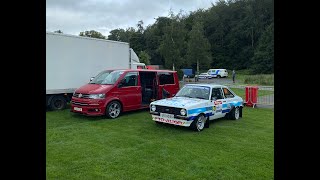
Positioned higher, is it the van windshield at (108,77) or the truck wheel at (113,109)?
the van windshield at (108,77)

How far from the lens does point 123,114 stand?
1209 cm

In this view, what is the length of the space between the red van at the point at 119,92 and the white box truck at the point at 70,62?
4.38 feet

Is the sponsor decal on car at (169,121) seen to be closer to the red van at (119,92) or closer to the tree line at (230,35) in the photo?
the red van at (119,92)

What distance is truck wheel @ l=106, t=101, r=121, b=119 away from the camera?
10938 millimetres

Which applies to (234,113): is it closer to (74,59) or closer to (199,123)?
(199,123)

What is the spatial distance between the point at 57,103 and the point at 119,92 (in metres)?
3.41

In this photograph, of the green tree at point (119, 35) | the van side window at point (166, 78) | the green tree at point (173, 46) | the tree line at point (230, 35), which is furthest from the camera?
the green tree at point (119, 35)

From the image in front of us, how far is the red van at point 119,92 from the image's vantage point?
10727mm

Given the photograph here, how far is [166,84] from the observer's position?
44.2 feet

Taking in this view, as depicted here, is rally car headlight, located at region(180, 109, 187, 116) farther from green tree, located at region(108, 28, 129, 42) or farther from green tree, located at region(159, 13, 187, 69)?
green tree, located at region(108, 28, 129, 42)

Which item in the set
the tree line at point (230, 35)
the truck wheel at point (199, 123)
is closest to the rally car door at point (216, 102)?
the truck wheel at point (199, 123)
